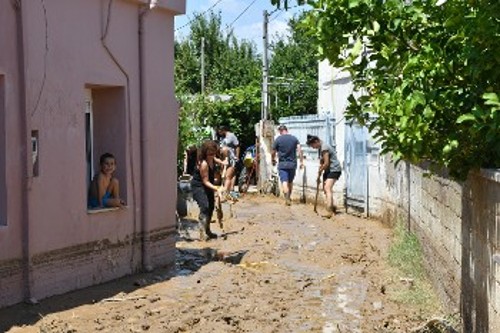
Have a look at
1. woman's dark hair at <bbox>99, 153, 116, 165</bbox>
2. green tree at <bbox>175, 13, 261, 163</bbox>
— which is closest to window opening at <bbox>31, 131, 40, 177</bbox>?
woman's dark hair at <bbox>99, 153, 116, 165</bbox>

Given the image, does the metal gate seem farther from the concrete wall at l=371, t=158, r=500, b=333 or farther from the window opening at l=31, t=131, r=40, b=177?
the window opening at l=31, t=131, r=40, b=177

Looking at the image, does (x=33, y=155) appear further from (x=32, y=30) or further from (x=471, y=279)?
(x=471, y=279)

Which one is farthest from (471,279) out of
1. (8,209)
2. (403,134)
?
(8,209)

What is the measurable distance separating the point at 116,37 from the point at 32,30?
1561mm

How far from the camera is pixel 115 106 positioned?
948cm

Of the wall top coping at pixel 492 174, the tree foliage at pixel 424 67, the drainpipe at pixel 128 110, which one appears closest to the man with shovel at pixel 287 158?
the drainpipe at pixel 128 110

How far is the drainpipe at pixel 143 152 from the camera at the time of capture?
9719 mm

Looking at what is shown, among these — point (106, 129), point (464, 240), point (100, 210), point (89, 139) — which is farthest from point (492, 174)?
point (89, 139)

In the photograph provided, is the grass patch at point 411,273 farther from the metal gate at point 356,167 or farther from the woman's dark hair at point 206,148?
the metal gate at point 356,167

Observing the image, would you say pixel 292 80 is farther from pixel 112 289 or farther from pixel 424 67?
pixel 424 67

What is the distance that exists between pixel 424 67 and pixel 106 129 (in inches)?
194

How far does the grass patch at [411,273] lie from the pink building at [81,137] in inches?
115

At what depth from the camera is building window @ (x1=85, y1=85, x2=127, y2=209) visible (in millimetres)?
9461

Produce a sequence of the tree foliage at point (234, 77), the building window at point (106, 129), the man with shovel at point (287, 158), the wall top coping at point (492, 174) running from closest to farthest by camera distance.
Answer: the wall top coping at point (492, 174)
the building window at point (106, 129)
the man with shovel at point (287, 158)
the tree foliage at point (234, 77)
